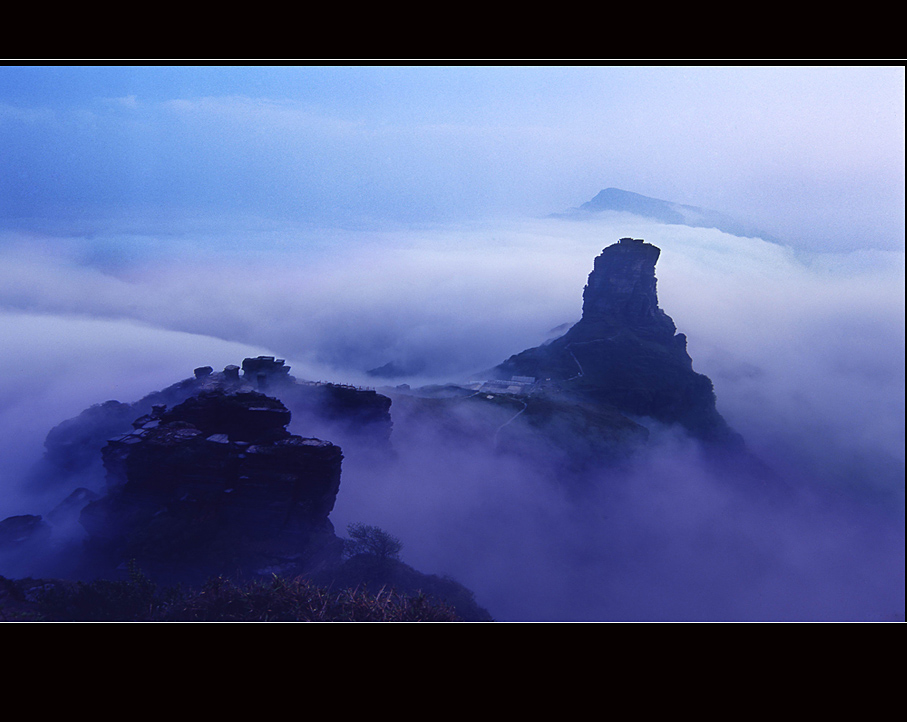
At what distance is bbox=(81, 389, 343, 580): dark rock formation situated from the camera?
40.5 feet

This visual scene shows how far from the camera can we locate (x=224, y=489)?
1259 centimetres

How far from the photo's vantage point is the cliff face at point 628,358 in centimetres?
2386

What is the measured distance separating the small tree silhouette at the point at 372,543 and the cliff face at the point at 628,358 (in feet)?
43.3

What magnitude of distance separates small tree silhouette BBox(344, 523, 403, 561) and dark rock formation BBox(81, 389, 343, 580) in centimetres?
56

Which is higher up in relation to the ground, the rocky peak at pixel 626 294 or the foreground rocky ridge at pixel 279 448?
the rocky peak at pixel 626 294

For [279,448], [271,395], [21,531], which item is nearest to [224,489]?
→ [279,448]

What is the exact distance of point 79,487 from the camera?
14727 mm

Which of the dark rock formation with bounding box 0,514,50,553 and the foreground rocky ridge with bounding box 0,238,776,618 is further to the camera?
the dark rock formation with bounding box 0,514,50,553

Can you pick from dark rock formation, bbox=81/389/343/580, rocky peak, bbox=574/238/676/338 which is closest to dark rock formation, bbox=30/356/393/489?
dark rock formation, bbox=81/389/343/580

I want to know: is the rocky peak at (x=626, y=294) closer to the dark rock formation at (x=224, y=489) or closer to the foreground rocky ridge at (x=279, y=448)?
the foreground rocky ridge at (x=279, y=448)

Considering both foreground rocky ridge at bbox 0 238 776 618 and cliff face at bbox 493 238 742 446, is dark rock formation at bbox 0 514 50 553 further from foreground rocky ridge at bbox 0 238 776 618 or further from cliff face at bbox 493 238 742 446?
cliff face at bbox 493 238 742 446

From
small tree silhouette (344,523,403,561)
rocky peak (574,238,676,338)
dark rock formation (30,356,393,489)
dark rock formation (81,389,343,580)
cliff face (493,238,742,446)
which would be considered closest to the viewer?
small tree silhouette (344,523,403,561)

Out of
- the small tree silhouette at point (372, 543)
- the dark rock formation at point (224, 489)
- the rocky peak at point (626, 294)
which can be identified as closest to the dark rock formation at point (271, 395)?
the dark rock formation at point (224, 489)
